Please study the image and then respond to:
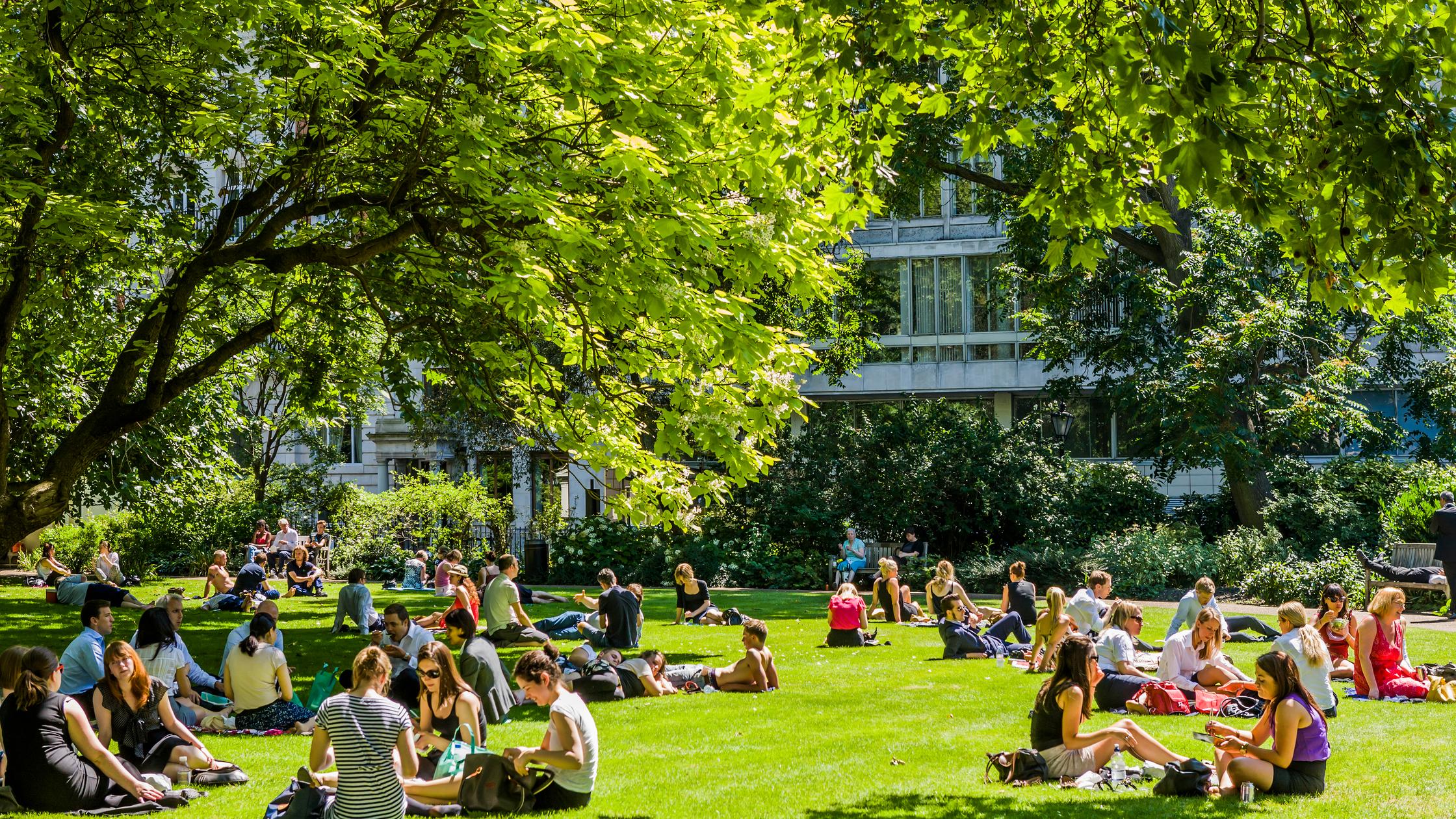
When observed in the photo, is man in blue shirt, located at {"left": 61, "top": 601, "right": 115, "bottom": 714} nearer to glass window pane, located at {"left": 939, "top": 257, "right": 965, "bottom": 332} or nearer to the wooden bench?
the wooden bench

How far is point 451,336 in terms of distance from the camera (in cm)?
1583

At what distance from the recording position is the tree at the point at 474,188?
11398 millimetres

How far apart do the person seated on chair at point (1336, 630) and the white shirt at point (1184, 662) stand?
1.85m

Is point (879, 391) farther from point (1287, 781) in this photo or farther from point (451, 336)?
point (1287, 781)

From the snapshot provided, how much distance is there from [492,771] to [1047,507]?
23.6m

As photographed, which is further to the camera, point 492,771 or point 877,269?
point 877,269

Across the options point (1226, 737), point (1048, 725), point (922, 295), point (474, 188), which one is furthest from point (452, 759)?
point (922, 295)

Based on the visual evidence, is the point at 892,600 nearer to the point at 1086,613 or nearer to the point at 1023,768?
the point at 1086,613

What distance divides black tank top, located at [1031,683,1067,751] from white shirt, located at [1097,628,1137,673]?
4034 mm

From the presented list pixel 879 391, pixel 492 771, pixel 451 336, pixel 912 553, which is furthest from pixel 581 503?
pixel 492 771

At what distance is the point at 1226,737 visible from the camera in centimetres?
991

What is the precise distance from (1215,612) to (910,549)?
16.8 m

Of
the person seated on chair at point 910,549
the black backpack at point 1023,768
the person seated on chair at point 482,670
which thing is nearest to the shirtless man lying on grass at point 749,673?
the person seated on chair at point 482,670

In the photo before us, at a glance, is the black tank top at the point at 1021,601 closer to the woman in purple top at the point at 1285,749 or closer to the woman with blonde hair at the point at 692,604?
the woman with blonde hair at the point at 692,604
